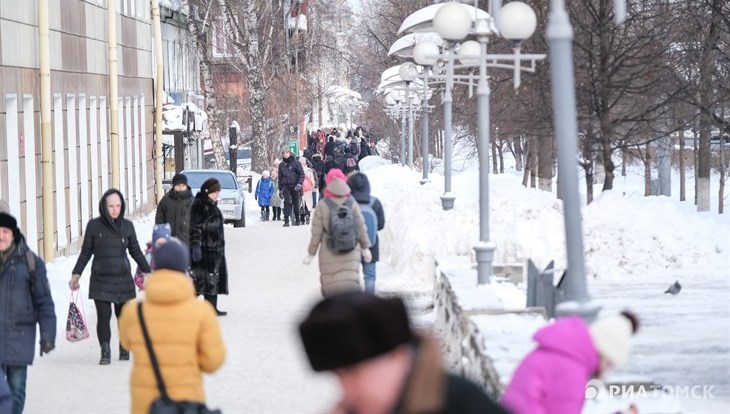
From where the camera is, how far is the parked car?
1302 inches

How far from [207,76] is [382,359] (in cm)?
4362

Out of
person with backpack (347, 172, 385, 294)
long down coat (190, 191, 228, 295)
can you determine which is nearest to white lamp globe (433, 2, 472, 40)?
person with backpack (347, 172, 385, 294)

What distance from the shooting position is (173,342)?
6.52m

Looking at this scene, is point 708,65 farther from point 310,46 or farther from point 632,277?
point 310,46

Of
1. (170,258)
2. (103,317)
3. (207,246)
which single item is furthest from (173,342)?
(207,246)

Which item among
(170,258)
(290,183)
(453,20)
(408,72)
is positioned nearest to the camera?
(170,258)

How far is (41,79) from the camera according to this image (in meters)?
20.0

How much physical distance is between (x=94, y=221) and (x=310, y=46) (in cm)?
4587

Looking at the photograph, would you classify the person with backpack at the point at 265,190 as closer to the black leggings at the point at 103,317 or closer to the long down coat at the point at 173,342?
the black leggings at the point at 103,317

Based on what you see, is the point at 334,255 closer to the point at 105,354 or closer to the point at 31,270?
the point at 105,354

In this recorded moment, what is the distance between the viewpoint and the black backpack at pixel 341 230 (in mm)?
12938

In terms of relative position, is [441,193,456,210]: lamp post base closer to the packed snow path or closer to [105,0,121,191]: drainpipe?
the packed snow path

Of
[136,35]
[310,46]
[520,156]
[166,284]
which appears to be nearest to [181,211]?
[166,284]

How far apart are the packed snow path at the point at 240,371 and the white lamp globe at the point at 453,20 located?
3.20 metres
